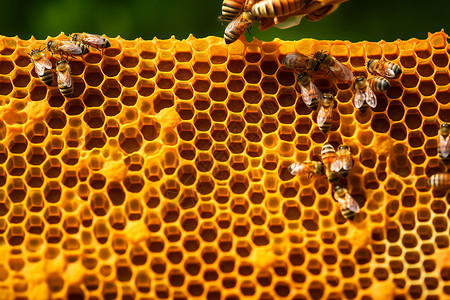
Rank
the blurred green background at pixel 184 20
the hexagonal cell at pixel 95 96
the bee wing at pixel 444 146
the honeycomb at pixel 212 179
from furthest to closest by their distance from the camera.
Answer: the blurred green background at pixel 184 20, the hexagonal cell at pixel 95 96, the bee wing at pixel 444 146, the honeycomb at pixel 212 179

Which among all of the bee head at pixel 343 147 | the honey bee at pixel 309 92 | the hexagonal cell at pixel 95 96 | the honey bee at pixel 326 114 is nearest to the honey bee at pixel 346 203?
the bee head at pixel 343 147

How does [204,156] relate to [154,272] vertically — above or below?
above

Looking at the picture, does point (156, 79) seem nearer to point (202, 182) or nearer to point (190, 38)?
point (190, 38)

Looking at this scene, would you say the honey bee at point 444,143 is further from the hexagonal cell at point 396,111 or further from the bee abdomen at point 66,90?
the bee abdomen at point 66,90

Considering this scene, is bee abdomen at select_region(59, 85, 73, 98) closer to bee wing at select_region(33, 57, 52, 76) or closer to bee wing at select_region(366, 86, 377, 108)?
bee wing at select_region(33, 57, 52, 76)

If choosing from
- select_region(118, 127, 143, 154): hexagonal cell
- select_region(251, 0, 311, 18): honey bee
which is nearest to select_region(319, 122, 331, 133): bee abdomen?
select_region(251, 0, 311, 18): honey bee

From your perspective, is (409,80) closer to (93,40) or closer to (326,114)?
(326,114)

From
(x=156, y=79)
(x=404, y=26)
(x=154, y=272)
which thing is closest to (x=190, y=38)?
(x=156, y=79)
